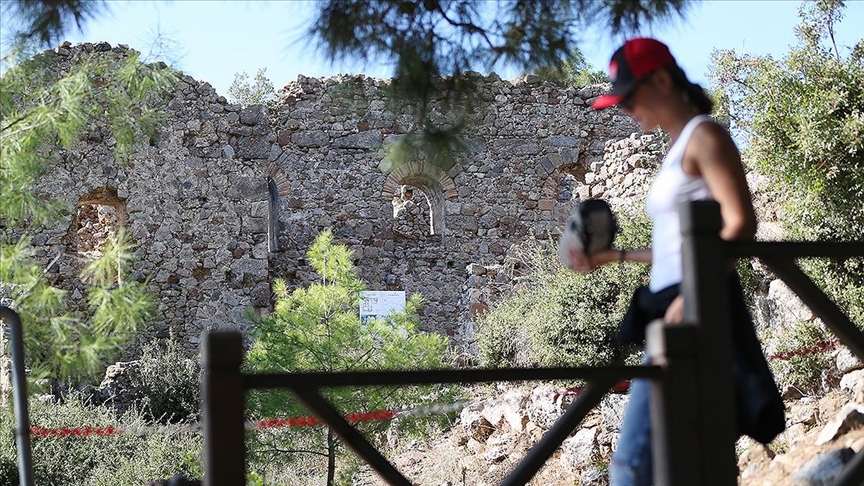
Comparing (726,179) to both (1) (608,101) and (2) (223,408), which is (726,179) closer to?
(1) (608,101)

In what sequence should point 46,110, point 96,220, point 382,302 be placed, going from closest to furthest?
point 46,110 → point 382,302 → point 96,220

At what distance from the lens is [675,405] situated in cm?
236

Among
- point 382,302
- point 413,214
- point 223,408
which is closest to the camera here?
point 223,408

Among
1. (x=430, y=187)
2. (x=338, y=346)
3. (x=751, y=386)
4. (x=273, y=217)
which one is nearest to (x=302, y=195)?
(x=273, y=217)

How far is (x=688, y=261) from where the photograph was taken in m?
2.38

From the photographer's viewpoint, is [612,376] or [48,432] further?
[48,432]

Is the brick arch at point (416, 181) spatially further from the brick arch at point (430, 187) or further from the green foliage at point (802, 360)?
the green foliage at point (802, 360)

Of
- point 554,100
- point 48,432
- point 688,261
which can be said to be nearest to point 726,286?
point 688,261

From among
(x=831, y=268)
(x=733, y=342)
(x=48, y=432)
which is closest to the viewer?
(x=733, y=342)

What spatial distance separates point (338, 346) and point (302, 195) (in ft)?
21.5

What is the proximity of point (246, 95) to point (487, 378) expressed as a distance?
33.7 meters

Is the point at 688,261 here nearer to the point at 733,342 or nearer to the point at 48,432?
the point at 733,342

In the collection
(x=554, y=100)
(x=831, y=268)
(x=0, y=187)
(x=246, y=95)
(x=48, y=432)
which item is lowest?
(x=48, y=432)

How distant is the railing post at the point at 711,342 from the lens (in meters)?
2.36
